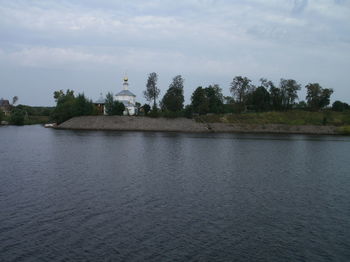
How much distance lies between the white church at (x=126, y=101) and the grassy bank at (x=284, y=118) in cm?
2765

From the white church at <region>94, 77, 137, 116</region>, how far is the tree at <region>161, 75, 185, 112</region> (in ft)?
37.8

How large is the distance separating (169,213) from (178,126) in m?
93.7

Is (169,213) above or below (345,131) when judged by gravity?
below

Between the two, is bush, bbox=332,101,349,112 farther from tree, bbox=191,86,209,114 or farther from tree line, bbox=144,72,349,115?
tree, bbox=191,86,209,114

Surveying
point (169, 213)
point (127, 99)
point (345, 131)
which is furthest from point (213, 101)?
point (169, 213)

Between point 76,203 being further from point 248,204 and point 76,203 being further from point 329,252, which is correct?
point 329,252

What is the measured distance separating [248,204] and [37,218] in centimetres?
1291

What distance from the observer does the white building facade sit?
133m

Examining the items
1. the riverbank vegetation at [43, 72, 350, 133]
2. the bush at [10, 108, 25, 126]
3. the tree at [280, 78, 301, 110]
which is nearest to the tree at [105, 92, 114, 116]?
the riverbank vegetation at [43, 72, 350, 133]

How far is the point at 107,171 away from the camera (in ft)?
114

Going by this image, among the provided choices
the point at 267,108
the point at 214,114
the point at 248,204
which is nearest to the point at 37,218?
the point at 248,204

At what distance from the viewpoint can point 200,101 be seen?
12719 centimetres

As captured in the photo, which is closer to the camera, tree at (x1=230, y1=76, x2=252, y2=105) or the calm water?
the calm water

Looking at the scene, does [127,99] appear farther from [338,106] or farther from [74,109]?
[338,106]
